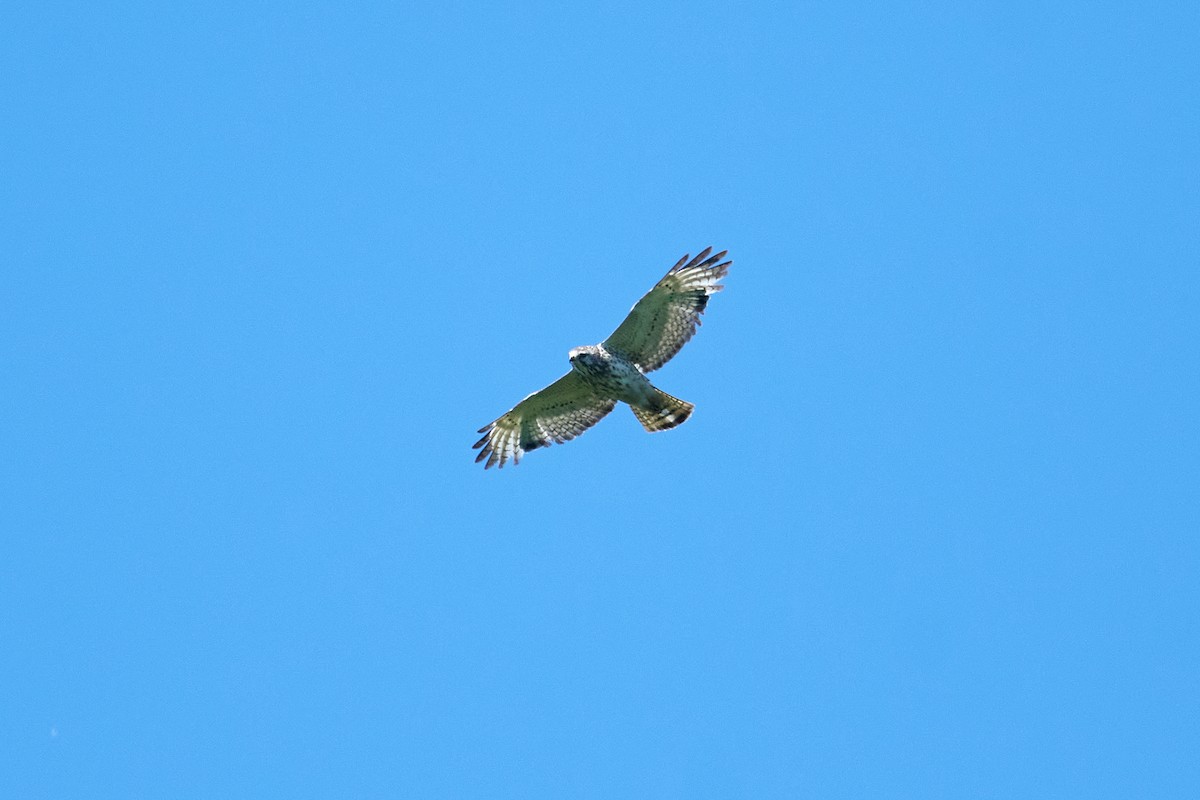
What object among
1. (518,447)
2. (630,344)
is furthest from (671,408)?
(518,447)

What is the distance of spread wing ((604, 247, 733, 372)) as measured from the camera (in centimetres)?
1998

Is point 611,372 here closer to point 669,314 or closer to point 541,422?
point 669,314

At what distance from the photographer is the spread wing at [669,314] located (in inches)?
787

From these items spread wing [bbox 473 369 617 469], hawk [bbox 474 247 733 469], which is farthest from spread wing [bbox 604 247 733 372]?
spread wing [bbox 473 369 617 469]

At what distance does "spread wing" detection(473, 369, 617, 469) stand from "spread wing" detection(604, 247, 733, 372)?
3.13ft

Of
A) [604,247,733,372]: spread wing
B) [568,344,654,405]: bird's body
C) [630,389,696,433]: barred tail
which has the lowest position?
[630,389,696,433]: barred tail

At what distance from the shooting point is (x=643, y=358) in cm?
2047

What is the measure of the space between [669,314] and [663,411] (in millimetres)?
1310

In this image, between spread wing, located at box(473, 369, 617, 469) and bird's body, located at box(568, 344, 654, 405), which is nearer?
bird's body, located at box(568, 344, 654, 405)

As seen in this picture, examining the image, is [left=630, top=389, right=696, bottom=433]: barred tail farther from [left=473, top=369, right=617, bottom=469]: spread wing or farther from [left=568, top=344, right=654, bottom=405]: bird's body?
[left=473, top=369, right=617, bottom=469]: spread wing

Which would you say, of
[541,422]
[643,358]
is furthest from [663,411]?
[541,422]

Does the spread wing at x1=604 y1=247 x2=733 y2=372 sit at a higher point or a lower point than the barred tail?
higher

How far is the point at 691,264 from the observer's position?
792 inches

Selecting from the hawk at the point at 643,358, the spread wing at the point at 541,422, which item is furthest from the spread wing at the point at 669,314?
the spread wing at the point at 541,422
